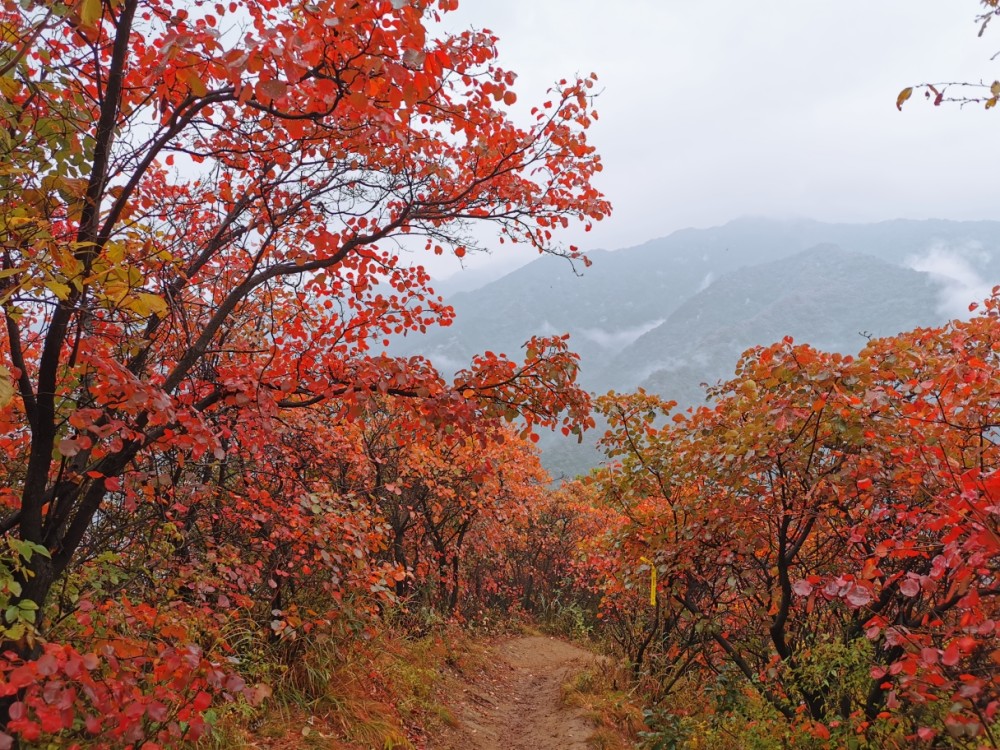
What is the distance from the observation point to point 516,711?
10.3m

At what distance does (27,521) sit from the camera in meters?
3.34

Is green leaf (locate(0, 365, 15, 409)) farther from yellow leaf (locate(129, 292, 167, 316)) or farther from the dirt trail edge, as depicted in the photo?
the dirt trail edge

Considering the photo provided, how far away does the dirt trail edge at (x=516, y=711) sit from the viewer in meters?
8.23

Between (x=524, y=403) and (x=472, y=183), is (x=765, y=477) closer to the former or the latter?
(x=524, y=403)

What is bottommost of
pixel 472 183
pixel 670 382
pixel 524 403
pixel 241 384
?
pixel 670 382

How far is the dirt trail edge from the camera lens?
8.23m

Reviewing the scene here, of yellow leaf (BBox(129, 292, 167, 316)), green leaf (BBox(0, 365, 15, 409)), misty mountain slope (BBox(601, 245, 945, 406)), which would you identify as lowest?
misty mountain slope (BBox(601, 245, 945, 406))

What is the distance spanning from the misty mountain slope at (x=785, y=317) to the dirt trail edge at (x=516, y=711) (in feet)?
359

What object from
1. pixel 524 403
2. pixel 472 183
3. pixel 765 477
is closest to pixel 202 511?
pixel 524 403

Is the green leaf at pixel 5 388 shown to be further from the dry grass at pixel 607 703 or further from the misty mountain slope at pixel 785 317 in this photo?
the misty mountain slope at pixel 785 317

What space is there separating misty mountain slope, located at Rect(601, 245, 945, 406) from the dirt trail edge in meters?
110

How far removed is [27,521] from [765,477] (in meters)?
5.52

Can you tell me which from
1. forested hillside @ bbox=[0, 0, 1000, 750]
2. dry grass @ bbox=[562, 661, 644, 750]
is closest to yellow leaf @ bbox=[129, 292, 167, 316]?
forested hillside @ bbox=[0, 0, 1000, 750]

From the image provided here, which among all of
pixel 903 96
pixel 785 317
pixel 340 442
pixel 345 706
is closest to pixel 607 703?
pixel 345 706
